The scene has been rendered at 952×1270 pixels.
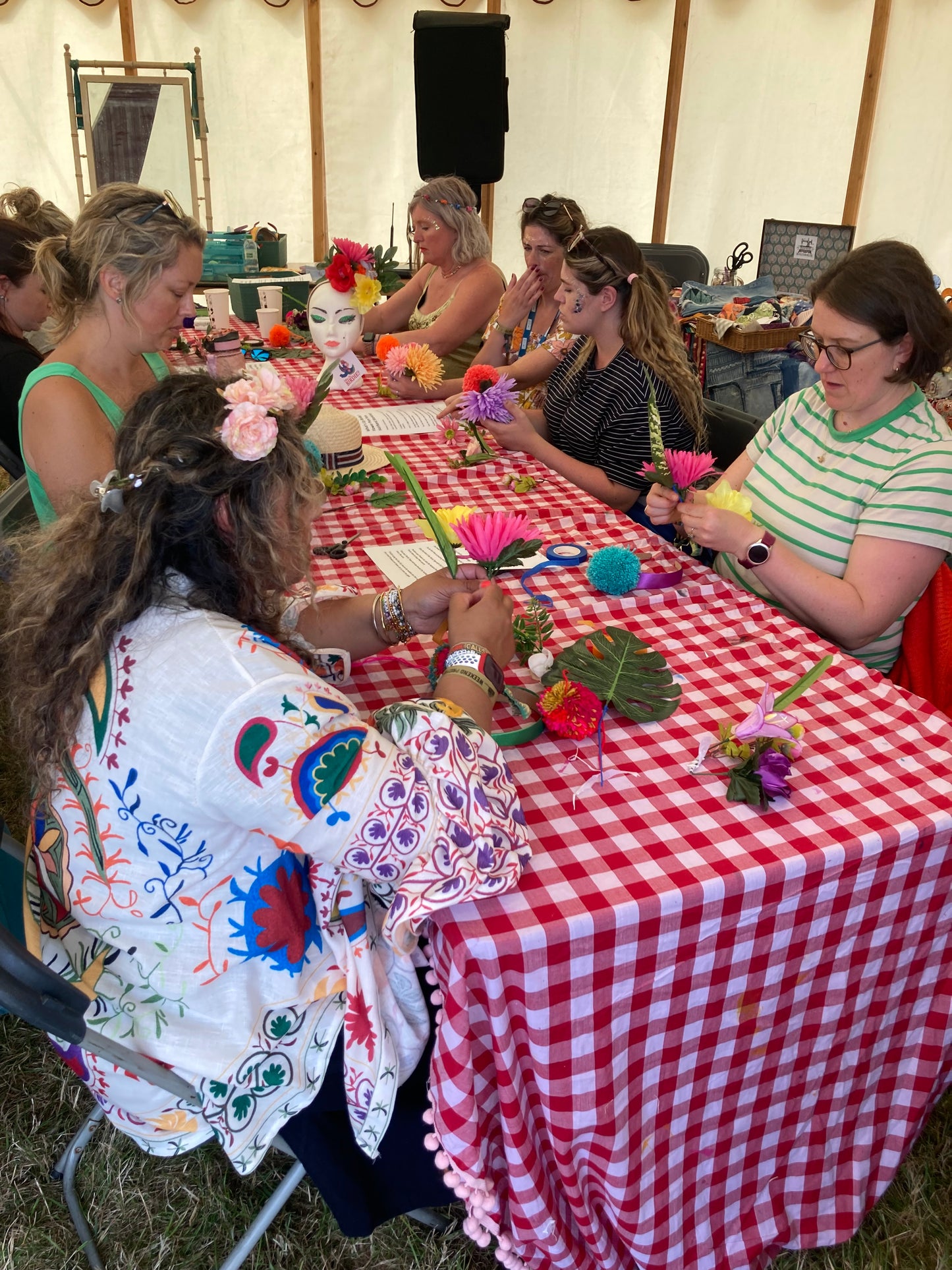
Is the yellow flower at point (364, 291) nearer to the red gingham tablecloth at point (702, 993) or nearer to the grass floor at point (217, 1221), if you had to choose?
the red gingham tablecloth at point (702, 993)

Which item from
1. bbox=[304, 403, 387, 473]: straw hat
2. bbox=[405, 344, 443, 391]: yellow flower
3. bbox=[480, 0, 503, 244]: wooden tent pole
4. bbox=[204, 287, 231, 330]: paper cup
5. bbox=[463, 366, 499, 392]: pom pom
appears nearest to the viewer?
bbox=[304, 403, 387, 473]: straw hat

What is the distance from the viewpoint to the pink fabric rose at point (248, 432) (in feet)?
3.01

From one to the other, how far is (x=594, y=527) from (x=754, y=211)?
6.58 m

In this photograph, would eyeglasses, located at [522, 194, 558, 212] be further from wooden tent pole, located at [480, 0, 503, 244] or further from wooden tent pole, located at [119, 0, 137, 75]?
wooden tent pole, located at [119, 0, 137, 75]

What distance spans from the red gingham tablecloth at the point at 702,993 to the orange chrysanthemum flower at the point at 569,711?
30 mm

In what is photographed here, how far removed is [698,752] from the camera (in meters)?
1.16

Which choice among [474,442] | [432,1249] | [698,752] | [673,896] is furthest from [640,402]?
[432,1249]

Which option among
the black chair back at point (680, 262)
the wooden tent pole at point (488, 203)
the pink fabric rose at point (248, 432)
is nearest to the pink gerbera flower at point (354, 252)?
the pink fabric rose at point (248, 432)

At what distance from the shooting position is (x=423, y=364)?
2824 millimetres

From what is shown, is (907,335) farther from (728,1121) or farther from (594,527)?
(728,1121)

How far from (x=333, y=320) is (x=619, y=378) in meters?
0.90

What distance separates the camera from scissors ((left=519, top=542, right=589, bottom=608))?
5.59 ft

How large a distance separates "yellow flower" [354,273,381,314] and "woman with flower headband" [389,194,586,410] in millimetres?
302

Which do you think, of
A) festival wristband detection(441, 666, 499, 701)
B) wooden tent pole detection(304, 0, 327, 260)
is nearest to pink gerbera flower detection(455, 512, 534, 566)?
festival wristband detection(441, 666, 499, 701)
